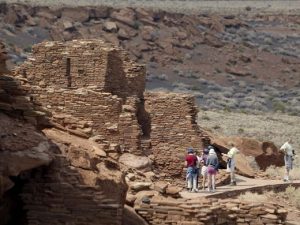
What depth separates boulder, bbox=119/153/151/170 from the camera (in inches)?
656

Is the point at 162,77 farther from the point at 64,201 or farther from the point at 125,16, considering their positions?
the point at 64,201

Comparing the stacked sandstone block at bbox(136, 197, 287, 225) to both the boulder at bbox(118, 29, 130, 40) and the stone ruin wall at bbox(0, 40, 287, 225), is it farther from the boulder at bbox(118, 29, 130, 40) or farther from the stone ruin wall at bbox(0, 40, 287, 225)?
the boulder at bbox(118, 29, 130, 40)

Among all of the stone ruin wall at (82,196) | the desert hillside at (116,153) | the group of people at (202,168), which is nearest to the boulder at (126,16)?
the desert hillside at (116,153)

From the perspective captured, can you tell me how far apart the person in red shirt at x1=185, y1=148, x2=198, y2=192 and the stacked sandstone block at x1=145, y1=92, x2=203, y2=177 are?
7.07 feet

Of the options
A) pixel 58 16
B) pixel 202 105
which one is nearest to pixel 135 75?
pixel 202 105

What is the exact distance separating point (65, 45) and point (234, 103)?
40253 millimetres

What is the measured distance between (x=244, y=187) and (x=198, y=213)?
704cm

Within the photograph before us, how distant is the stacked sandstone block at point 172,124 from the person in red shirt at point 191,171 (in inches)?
84.9

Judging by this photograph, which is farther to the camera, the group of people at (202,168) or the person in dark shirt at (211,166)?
the person in dark shirt at (211,166)

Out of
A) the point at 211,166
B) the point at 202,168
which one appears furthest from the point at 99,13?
the point at 211,166

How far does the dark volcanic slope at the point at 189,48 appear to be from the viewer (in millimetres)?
62062

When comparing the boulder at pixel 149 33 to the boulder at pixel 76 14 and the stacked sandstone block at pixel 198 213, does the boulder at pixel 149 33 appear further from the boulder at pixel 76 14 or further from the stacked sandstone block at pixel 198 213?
the stacked sandstone block at pixel 198 213

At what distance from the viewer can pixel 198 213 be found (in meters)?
12.0

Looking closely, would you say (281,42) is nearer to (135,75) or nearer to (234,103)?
(234,103)
